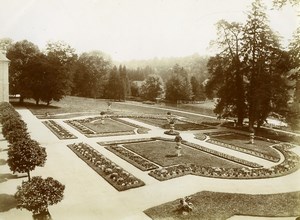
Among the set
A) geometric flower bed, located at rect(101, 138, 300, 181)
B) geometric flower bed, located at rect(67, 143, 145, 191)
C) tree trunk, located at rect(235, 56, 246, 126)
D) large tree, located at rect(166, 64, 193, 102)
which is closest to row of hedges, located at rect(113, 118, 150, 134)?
geometric flower bed, located at rect(101, 138, 300, 181)

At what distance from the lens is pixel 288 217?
1308 cm

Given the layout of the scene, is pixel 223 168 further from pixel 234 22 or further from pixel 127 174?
pixel 234 22

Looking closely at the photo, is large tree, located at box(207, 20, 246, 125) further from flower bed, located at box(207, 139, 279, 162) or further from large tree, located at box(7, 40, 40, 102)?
large tree, located at box(7, 40, 40, 102)

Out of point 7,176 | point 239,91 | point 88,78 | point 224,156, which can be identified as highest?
point 88,78

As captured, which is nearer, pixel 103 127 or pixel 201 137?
pixel 201 137

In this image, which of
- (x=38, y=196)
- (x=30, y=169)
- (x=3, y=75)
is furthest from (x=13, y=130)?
(x=3, y=75)

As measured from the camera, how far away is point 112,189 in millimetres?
15328

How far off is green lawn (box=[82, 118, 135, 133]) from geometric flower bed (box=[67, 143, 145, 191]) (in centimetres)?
688

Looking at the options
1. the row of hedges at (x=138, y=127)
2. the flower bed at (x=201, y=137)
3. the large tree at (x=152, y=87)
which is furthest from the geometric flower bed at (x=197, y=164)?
the large tree at (x=152, y=87)

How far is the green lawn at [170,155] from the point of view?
2031 centimetres

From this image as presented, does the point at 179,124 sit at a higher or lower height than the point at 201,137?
higher

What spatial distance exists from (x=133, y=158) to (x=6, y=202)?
883cm

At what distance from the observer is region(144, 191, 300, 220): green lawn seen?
12.8m

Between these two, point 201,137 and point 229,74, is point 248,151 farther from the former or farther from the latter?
point 229,74
